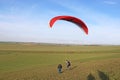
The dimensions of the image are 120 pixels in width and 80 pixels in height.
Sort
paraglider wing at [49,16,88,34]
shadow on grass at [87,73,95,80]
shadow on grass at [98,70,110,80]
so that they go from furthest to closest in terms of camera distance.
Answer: shadow on grass at [98,70,110,80] → shadow on grass at [87,73,95,80] → paraglider wing at [49,16,88,34]

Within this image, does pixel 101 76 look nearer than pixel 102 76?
Yes

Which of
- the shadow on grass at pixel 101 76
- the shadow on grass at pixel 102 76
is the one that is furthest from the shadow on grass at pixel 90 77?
the shadow on grass at pixel 102 76

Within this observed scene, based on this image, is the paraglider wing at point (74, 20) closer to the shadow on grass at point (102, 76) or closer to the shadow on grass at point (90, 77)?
the shadow on grass at point (90, 77)

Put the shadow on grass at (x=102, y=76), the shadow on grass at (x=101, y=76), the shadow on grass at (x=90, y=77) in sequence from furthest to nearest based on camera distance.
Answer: the shadow on grass at (x=102, y=76) → the shadow on grass at (x=101, y=76) → the shadow on grass at (x=90, y=77)

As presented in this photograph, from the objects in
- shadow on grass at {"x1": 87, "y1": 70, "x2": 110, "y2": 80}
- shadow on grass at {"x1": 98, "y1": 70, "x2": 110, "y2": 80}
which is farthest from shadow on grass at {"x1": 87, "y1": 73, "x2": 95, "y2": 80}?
shadow on grass at {"x1": 98, "y1": 70, "x2": 110, "y2": 80}

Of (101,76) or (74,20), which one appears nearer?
(74,20)

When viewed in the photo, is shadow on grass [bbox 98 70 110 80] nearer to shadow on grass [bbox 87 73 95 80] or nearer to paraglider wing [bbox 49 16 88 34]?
shadow on grass [bbox 87 73 95 80]

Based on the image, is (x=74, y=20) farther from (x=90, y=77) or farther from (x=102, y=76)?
(x=102, y=76)

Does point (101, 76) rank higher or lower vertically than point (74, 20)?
lower

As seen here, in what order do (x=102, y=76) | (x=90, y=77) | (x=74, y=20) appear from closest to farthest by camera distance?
(x=74, y=20) < (x=90, y=77) < (x=102, y=76)

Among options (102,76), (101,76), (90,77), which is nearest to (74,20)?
(90,77)

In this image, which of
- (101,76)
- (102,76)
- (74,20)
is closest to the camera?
(74,20)

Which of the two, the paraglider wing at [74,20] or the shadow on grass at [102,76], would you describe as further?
the shadow on grass at [102,76]

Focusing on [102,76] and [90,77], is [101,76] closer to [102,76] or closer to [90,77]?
[102,76]
